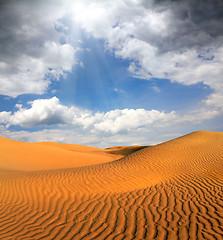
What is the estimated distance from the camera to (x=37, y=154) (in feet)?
81.6

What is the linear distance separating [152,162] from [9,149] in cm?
2088

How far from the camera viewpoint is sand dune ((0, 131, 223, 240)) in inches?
200

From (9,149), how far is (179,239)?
2577 cm

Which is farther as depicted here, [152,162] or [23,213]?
[152,162]

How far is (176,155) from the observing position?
→ 50.5ft

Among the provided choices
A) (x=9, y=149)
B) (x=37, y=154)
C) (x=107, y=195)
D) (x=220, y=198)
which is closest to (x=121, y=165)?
(x=107, y=195)

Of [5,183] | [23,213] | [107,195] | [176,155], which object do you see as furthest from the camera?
[176,155]

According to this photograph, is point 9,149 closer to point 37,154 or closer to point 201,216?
point 37,154

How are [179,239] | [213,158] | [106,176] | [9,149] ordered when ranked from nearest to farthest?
[179,239], [106,176], [213,158], [9,149]

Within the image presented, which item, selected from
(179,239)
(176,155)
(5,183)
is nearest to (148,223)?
(179,239)

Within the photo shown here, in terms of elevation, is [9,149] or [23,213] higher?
[9,149]

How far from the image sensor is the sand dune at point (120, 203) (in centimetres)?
508

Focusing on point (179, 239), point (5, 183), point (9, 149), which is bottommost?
point (179, 239)

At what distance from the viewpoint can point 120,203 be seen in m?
7.15
